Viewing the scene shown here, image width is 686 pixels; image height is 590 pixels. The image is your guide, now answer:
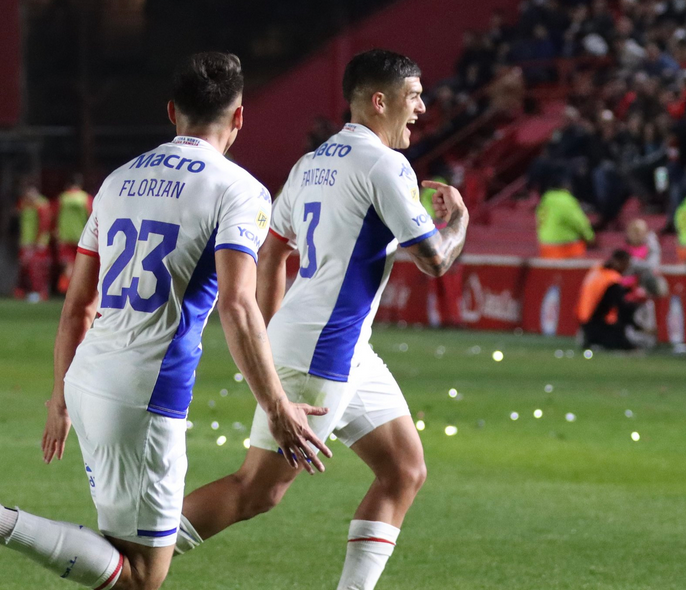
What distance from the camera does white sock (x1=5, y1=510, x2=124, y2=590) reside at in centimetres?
412

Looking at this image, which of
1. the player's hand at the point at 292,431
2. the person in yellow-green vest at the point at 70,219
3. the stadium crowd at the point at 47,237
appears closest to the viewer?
the player's hand at the point at 292,431

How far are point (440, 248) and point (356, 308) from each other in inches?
16.4

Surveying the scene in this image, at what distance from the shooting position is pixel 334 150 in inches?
205

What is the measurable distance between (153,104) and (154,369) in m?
28.8

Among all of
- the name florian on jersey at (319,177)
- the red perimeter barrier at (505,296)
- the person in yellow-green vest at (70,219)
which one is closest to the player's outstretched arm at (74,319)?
the name florian on jersey at (319,177)

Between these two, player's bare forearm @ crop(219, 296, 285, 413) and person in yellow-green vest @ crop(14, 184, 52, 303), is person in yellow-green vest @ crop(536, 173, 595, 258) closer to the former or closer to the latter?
person in yellow-green vest @ crop(14, 184, 52, 303)

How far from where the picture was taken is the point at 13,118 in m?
30.6

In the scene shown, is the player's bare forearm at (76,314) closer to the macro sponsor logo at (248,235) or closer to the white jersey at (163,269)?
the white jersey at (163,269)

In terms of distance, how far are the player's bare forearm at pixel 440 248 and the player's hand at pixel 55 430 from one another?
1.40 m

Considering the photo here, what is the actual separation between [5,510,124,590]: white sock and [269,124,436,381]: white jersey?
1.21m

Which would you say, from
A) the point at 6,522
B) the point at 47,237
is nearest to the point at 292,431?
→ the point at 6,522

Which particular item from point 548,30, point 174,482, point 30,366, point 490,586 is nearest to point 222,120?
point 174,482

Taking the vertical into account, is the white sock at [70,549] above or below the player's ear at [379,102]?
below

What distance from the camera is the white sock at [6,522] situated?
4105mm
